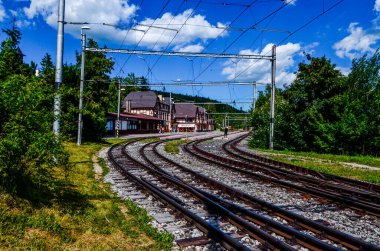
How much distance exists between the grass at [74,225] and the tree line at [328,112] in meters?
20.2

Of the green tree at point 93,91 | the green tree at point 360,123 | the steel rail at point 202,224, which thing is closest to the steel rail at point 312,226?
the steel rail at point 202,224

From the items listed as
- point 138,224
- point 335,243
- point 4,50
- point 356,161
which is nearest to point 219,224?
point 138,224

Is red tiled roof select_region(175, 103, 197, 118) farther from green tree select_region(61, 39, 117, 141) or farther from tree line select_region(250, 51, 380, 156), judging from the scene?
tree line select_region(250, 51, 380, 156)

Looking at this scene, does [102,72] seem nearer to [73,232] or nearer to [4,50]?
[4,50]

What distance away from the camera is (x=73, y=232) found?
19.1 ft

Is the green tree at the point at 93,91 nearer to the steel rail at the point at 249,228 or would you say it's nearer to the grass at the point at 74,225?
the grass at the point at 74,225

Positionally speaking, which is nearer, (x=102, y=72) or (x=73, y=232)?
(x=73, y=232)

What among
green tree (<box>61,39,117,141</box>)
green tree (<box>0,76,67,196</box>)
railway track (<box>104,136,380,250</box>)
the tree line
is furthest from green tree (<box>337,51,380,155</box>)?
green tree (<box>0,76,67,196</box>)

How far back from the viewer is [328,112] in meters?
26.6

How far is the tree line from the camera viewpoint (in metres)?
23.6

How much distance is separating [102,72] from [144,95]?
55.6 metres

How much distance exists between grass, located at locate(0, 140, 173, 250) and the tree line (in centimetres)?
2024

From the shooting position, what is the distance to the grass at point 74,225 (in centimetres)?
531

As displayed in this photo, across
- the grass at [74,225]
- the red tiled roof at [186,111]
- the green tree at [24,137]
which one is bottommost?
the grass at [74,225]
